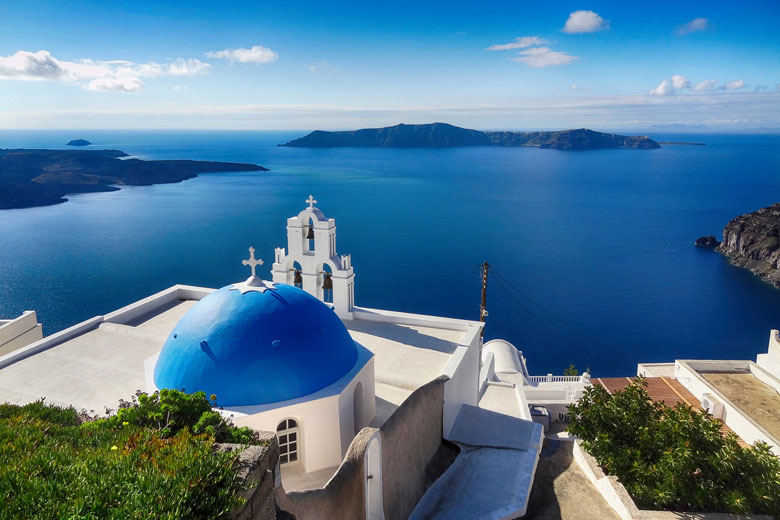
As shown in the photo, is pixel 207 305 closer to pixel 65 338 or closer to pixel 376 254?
pixel 65 338

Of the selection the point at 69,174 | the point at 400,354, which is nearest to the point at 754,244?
the point at 400,354

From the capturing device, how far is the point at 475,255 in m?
65.9

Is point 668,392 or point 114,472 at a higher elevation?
point 114,472

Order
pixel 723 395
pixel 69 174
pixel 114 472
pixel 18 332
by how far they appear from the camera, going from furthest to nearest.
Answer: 1. pixel 69 174
2. pixel 723 395
3. pixel 18 332
4. pixel 114 472

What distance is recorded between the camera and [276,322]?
9.98 meters

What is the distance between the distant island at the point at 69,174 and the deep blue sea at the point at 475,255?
7263 millimetres

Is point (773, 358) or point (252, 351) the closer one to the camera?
point (252, 351)

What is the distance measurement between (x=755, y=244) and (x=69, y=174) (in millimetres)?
126181

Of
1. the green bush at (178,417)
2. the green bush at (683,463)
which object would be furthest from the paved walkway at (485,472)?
the green bush at (178,417)

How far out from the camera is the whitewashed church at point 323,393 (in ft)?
30.3

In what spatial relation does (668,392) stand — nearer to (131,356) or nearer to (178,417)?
(131,356)

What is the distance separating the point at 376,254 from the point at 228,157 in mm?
142829

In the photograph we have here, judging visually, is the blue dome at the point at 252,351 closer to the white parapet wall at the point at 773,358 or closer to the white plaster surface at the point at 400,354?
the white plaster surface at the point at 400,354

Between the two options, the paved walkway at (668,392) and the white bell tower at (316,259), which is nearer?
the white bell tower at (316,259)
